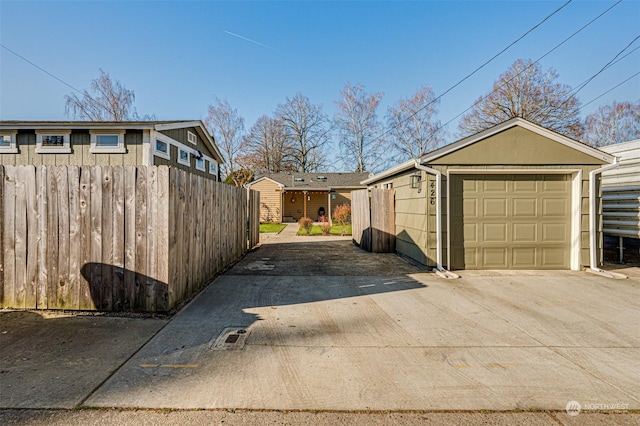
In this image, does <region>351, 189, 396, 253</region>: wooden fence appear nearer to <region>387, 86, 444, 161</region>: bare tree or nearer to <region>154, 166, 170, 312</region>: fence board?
<region>154, 166, 170, 312</region>: fence board

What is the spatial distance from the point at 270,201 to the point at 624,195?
19946mm

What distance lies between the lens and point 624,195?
768 cm

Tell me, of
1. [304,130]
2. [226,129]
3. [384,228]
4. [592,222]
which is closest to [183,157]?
[384,228]

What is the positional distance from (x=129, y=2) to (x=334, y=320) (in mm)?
10772

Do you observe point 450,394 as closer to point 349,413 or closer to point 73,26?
point 349,413

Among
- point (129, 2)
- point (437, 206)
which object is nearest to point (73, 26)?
point (129, 2)

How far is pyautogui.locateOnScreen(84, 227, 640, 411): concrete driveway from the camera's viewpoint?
7.54 ft

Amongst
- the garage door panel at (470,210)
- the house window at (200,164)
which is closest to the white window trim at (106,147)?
the house window at (200,164)

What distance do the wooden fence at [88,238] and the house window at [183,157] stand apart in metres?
6.73

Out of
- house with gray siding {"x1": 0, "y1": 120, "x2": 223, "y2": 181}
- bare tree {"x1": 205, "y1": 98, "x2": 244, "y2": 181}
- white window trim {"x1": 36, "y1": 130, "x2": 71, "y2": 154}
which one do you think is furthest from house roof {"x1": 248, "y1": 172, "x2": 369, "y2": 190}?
white window trim {"x1": 36, "y1": 130, "x2": 71, "y2": 154}

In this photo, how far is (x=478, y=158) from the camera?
692 cm

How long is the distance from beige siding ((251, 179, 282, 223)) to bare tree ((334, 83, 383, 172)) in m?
9.15

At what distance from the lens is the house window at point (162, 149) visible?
915cm

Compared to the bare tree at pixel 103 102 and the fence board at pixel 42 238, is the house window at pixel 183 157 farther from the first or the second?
the bare tree at pixel 103 102
